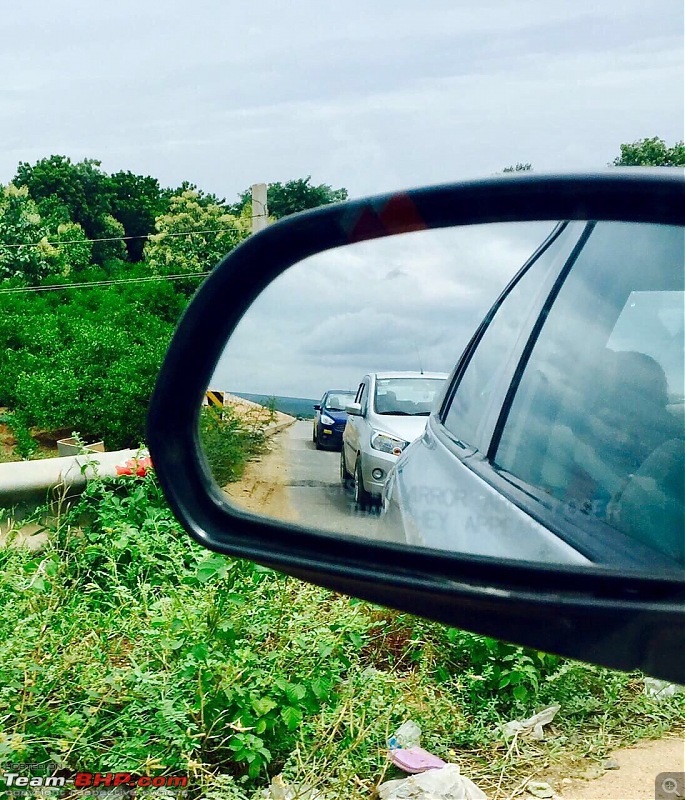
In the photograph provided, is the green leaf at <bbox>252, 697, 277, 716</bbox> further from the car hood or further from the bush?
the bush

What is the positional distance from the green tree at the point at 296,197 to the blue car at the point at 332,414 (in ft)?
1.09

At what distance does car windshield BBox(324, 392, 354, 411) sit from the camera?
1368mm

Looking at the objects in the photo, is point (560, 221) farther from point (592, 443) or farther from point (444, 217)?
point (592, 443)

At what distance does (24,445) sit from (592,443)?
49.6 ft

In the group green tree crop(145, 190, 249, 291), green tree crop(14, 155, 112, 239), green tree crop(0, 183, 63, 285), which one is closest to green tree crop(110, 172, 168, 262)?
green tree crop(14, 155, 112, 239)

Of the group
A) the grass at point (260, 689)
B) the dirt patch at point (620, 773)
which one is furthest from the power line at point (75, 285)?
the dirt patch at point (620, 773)

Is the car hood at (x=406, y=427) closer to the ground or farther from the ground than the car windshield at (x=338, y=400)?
closer to the ground

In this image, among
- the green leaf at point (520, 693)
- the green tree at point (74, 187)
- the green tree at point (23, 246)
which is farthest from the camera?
the green tree at point (74, 187)

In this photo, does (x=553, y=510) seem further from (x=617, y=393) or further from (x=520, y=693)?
(x=520, y=693)

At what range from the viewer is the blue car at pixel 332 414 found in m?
1.38

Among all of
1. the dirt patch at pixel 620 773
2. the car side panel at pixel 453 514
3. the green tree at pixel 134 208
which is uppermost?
the green tree at pixel 134 208

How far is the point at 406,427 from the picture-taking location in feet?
6.54

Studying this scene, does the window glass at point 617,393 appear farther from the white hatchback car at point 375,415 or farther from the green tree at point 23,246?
the green tree at point 23,246

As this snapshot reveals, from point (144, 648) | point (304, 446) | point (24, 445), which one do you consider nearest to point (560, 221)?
point (304, 446)
